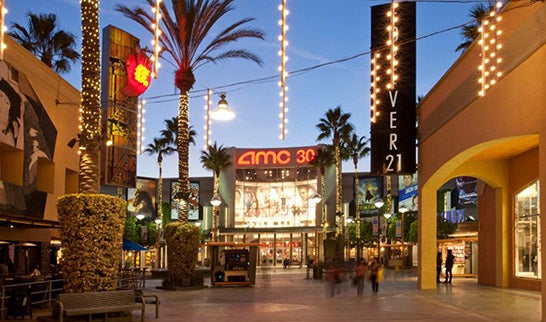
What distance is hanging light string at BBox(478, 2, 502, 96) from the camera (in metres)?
17.4

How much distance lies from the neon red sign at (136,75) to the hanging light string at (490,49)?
64.9 ft

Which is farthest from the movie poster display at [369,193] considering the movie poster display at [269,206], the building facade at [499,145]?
the building facade at [499,145]

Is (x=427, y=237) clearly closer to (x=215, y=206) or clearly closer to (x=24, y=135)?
(x=24, y=135)

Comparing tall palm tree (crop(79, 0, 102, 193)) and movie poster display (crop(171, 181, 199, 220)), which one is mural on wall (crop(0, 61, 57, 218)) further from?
movie poster display (crop(171, 181, 199, 220))

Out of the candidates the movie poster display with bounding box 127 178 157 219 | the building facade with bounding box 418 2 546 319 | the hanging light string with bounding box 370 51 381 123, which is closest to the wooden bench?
the building facade with bounding box 418 2 546 319

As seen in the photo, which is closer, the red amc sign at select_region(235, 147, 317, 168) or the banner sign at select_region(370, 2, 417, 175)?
the banner sign at select_region(370, 2, 417, 175)

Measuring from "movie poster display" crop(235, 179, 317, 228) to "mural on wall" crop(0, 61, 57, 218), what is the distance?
60.2 m

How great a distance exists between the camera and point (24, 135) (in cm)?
2525

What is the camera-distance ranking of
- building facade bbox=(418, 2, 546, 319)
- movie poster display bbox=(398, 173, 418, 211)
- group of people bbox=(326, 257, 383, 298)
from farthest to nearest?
movie poster display bbox=(398, 173, 418, 211), group of people bbox=(326, 257, 383, 298), building facade bbox=(418, 2, 546, 319)

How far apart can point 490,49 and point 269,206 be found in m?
70.2

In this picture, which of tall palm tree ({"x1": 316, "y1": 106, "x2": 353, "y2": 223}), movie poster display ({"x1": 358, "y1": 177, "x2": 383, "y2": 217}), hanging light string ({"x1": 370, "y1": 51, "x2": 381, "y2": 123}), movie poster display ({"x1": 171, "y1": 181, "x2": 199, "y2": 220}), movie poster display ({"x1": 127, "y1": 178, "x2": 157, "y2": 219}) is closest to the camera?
hanging light string ({"x1": 370, "y1": 51, "x2": 381, "y2": 123})

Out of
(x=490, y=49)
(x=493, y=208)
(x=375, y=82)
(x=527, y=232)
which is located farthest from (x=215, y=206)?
(x=490, y=49)

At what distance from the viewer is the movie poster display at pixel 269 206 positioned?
87.8m

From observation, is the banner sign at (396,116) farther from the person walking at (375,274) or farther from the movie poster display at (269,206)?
the movie poster display at (269,206)
